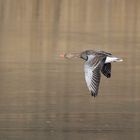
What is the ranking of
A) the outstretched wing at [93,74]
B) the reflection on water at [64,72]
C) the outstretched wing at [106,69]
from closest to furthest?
the outstretched wing at [93,74] → the outstretched wing at [106,69] → the reflection on water at [64,72]

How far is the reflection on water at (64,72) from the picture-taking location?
8945 millimetres

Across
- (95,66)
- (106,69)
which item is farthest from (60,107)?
(95,66)

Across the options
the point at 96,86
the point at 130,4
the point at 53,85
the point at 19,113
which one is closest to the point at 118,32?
the point at 130,4

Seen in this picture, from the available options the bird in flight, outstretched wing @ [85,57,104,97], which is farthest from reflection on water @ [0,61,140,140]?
outstretched wing @ [85,57,104,97]

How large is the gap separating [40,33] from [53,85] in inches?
169

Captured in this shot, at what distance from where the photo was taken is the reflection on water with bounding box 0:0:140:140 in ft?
29.3

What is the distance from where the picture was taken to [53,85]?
10852 millimetres

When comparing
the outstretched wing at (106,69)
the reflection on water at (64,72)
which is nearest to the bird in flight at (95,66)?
the outstretched wing at (106,69)

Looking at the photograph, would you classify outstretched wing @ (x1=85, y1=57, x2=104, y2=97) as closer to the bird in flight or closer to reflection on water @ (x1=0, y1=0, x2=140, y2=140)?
the bird in flight

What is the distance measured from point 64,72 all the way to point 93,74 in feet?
14.1

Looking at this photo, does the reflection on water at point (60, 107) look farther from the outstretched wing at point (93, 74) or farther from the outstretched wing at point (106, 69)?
the outstretched wing at point (93, 74)

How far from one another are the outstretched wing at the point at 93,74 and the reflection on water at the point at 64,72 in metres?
1.21

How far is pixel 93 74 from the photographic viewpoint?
24.0 ft

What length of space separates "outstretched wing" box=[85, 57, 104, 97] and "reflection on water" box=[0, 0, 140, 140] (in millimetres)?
1209
